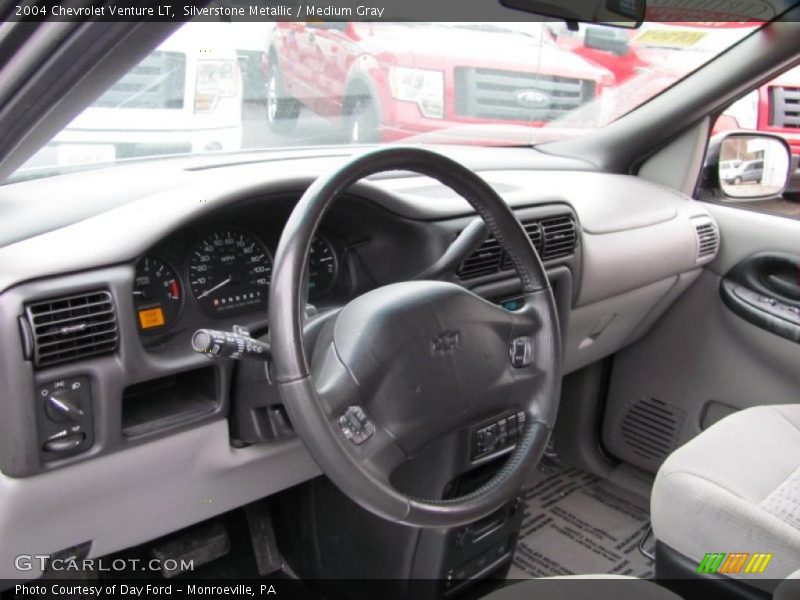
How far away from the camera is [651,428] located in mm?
2779

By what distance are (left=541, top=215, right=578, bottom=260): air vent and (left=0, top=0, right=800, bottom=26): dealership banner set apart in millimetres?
509

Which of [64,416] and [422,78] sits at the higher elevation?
[422,78]

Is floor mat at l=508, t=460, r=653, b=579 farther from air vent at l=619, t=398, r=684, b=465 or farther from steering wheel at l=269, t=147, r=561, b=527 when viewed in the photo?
steering wheel at l=269, t=147, r=561, b=527

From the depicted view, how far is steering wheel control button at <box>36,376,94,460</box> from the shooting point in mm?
1218

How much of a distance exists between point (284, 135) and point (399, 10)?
0.47m

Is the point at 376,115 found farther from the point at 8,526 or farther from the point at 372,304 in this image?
the point at 8,526

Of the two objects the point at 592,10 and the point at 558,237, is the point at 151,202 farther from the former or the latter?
the point at 558,237

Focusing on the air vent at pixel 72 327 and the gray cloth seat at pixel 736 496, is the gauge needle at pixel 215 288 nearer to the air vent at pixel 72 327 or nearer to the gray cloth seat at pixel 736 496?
the air vent at pixel 72 327

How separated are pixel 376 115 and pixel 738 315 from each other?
4.40ft

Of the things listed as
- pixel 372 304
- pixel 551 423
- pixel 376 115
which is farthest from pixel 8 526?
pixel 376 115

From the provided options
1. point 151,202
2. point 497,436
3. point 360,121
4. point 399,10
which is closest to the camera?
point 151,202

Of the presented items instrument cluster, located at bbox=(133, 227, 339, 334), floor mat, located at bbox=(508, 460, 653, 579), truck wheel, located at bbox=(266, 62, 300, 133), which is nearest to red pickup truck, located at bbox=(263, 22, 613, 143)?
truck wheel, located at bbox=(266, 62, 300, 133)

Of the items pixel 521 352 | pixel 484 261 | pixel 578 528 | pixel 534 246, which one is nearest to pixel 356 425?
pixel 521 352

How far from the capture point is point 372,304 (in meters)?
1.28
